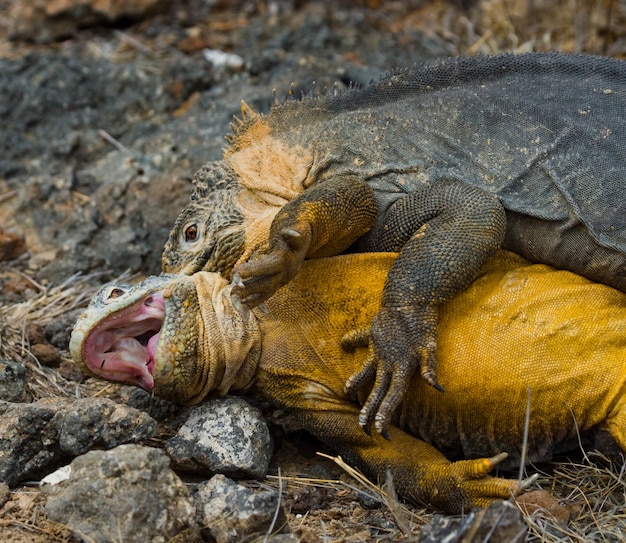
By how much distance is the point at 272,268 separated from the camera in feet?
12.8

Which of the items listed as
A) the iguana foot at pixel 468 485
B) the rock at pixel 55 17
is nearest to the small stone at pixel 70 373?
the iguana foot at pixel 468 485

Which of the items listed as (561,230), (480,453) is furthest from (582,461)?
(561,230)

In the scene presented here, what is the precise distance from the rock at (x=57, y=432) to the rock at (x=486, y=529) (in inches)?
54.9

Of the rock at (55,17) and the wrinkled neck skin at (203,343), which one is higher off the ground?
the rock at (55,17)

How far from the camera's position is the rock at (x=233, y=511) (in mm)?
3604

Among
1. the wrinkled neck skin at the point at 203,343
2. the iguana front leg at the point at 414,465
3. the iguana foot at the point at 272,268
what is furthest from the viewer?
the wrinkled neck skin at the point at 203,343

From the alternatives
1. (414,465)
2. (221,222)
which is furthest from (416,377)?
(221,222)

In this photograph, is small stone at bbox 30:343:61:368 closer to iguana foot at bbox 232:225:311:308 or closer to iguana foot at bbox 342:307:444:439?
iguana foot at bbox 232:225:311:308

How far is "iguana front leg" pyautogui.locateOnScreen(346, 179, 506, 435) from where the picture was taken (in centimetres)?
399

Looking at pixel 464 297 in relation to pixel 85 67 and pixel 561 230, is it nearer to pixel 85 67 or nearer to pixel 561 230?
pixel 561 230

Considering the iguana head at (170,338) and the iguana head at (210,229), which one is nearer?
the iguana head at (170,338)

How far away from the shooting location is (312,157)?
4691 mm

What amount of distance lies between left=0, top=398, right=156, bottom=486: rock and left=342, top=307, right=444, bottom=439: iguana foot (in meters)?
0.99

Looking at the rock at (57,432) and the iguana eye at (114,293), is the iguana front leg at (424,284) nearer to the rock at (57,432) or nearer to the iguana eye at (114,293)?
the rock at (57,432)
